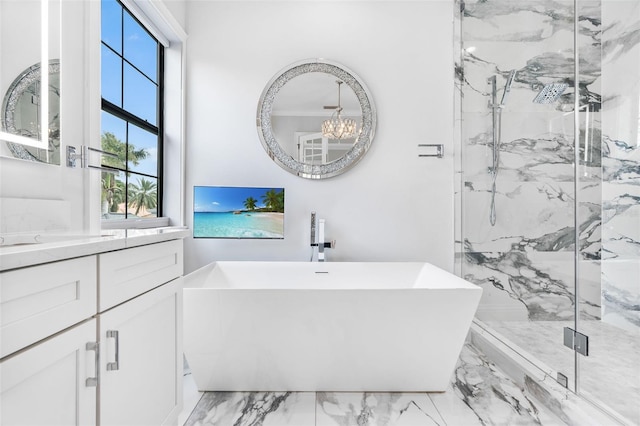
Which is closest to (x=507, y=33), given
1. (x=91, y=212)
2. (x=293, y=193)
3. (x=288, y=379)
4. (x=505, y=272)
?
(x=505, y=272)

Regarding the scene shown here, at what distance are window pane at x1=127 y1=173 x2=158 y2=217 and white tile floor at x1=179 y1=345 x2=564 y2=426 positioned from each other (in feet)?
3.61

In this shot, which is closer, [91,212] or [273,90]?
[91,212]

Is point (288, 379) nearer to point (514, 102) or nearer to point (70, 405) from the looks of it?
point (70, 405)

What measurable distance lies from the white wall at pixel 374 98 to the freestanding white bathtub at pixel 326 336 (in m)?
0.91

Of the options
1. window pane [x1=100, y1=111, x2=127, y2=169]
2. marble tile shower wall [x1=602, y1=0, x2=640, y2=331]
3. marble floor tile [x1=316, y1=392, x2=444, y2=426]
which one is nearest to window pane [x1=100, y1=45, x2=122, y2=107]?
window pane [x1=100, y1=111, x2=127, y2=169]

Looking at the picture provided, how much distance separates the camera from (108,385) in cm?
95

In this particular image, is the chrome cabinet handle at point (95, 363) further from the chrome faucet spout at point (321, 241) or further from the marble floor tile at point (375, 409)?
the chrome faucet spout at point (321, 241)

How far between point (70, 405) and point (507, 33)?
275 centimetres

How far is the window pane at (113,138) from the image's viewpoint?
A: 1896 mm

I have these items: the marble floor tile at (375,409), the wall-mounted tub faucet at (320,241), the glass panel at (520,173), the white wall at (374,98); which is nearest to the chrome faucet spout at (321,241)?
the wall-mounted tub faucet at (320,241)

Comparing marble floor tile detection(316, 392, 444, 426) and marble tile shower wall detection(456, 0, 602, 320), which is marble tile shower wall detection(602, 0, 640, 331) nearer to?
marble tile shower wall detection(456, 0, 602, 320)

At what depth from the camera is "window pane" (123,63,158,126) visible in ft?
6.95

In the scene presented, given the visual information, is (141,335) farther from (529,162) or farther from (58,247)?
(529,162)

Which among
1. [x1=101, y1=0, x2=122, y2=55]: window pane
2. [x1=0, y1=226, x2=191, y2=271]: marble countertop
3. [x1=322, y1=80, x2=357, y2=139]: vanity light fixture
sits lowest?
[x1=0, y1=226, x2=191, y2=271]: marble countertop
